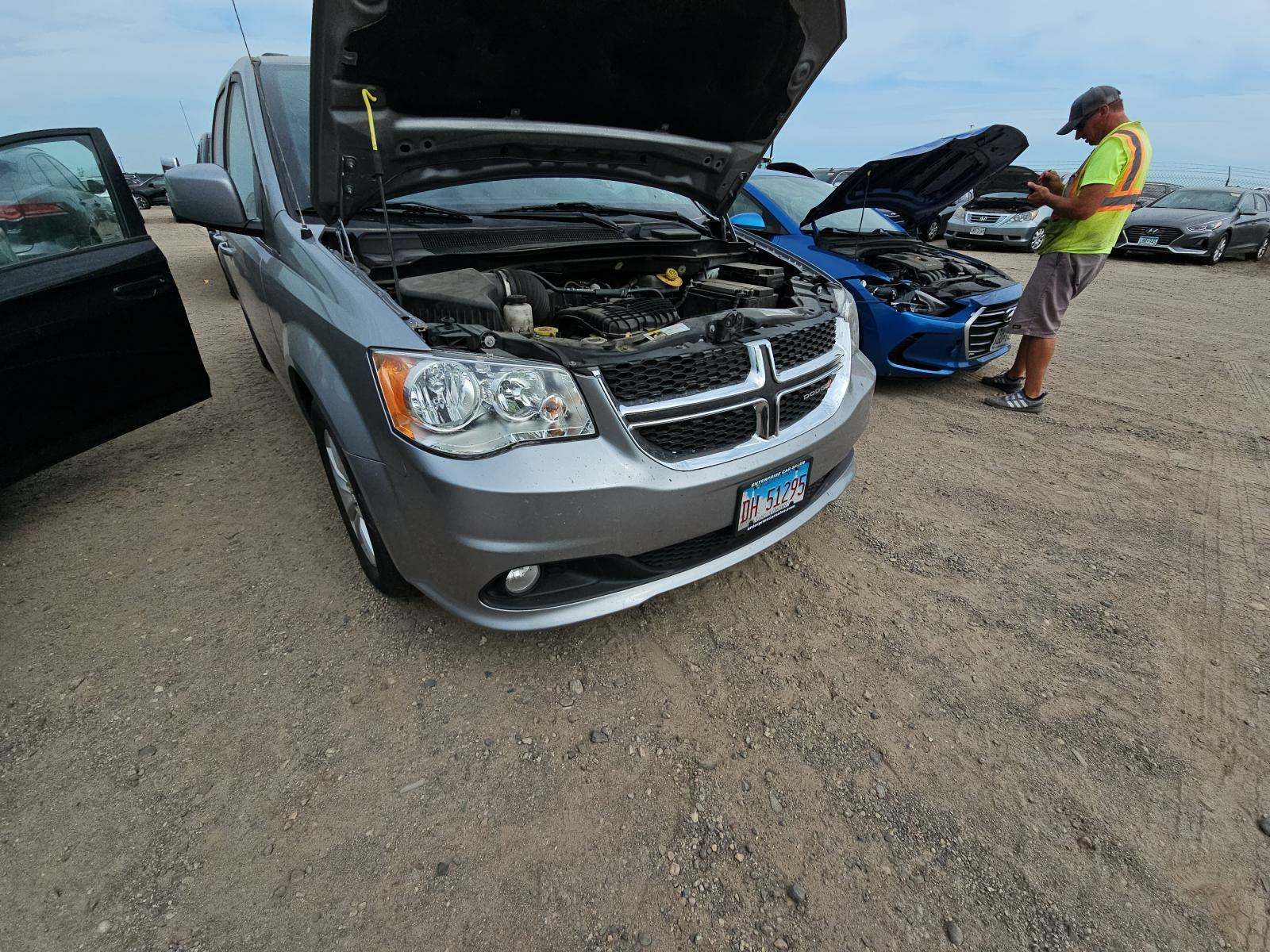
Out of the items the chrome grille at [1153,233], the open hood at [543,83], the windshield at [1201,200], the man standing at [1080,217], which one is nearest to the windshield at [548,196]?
the open hood at [543,83]

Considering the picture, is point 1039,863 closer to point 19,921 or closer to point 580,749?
point 580,749

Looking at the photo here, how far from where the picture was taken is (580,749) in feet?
5.29

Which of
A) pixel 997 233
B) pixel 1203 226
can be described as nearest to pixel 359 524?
pixel 997 233

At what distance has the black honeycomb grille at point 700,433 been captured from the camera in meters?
1.61

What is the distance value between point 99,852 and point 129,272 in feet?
7.50

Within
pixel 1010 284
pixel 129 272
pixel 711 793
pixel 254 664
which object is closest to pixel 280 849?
pixel 254 664

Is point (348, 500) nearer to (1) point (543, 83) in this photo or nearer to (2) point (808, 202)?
(1) point (543, 83)

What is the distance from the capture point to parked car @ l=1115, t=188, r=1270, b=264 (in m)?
10.7

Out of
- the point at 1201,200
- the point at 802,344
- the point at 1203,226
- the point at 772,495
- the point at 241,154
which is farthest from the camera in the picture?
the point at 1201,200

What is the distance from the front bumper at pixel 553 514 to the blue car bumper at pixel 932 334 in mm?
2455

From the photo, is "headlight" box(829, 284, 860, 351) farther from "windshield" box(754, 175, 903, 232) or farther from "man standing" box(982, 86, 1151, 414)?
"windshield" box(754, 175, 903, 232)

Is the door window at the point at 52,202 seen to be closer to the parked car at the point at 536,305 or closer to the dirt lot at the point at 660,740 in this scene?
the parked car at the point at 536,305

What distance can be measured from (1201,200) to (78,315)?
667 inches

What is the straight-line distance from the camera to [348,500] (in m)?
2.06
